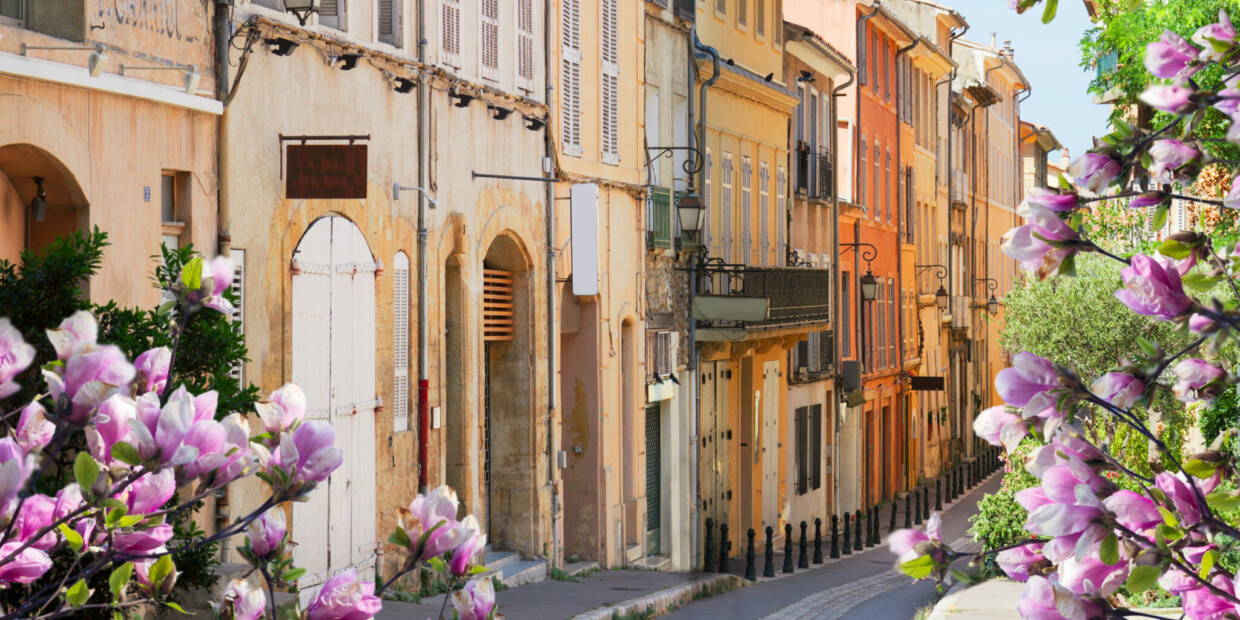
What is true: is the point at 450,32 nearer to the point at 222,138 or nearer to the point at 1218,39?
the point at 222,138

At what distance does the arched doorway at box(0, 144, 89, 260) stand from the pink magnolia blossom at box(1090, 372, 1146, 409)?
769cm

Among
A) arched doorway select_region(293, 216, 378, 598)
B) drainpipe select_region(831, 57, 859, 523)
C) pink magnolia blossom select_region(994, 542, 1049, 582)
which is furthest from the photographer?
drainpipe select_region(831, 57, 859, 523)

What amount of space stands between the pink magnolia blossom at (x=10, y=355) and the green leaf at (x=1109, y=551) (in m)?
1.81

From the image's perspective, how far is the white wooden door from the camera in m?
28.5

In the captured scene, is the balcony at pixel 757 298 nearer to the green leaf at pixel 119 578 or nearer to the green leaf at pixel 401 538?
the green leaf at pixel 401 538

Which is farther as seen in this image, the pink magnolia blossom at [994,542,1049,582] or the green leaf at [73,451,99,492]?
the pink magnolia blossom at [994,542,1049,582]

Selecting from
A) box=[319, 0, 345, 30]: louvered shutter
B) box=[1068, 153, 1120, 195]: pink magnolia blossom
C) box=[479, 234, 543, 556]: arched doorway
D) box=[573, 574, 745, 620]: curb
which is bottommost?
box=[573, 574, 745, 620]: curb

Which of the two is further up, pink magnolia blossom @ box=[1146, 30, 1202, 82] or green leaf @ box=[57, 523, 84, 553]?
pink magnolia blossom @ box=[1146, 30, 1202, 82]

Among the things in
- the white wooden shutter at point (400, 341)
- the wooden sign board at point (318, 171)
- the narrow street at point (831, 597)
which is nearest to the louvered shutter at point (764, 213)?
the narrow street at point (831, 597)

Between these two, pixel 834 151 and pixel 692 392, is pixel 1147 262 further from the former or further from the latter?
pixel 834 151

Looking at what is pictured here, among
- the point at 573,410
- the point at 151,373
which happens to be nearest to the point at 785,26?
the point at 573,410

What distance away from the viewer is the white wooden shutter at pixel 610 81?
20.8 meters

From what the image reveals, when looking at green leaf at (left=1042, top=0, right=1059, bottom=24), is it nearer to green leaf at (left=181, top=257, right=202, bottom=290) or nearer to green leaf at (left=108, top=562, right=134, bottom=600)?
green leaf at (left=181, top=257, right=202, bottom=290)

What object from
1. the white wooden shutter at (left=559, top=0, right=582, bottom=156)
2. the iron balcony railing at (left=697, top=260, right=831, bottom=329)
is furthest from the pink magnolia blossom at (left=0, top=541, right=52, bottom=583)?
the iron balcony railing at (left=697, top=260, right=831, bottom=329)
